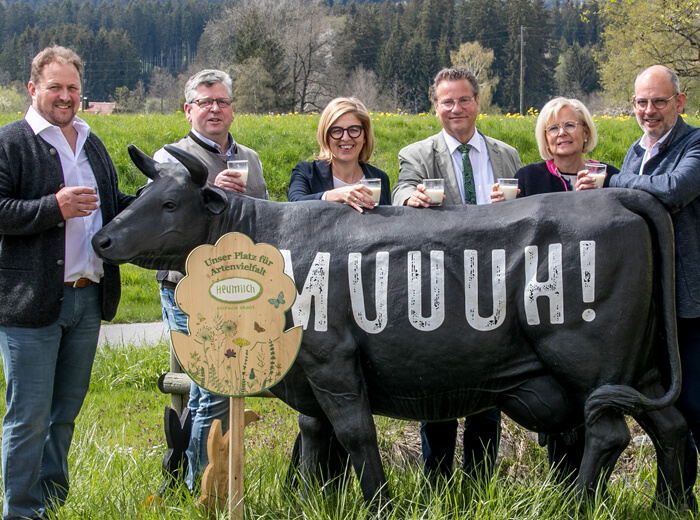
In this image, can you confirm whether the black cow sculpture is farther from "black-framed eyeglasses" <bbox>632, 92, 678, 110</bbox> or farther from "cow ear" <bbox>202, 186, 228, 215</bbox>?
"black-framed eyeglasses" <bbox>632, 92, 678, 110</bbox>

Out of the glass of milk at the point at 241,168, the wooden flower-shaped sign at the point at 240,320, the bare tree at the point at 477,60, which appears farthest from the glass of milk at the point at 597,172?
the bare tree at the point at 477,60

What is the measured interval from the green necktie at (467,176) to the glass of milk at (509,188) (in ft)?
1.81

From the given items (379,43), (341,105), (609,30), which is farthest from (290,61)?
(341,105)

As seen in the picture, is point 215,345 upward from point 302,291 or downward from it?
downward

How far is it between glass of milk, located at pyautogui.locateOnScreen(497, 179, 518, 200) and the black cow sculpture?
17 cm

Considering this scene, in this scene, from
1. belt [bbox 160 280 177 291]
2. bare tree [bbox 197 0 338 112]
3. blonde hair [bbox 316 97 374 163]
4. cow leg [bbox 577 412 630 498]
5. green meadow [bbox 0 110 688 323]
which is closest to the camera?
cow leg [bbox 577 412 630 498]

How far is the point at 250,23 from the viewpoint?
44.4m

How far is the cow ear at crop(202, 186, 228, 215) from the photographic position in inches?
135

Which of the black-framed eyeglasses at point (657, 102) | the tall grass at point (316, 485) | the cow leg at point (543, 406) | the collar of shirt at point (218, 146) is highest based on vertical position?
the black-framed eyeglasses at point (657, 102)

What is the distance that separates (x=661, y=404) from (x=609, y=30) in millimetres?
36303

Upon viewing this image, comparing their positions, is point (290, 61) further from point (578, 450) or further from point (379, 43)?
point (578, 450)

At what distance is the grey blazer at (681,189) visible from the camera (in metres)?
3.37

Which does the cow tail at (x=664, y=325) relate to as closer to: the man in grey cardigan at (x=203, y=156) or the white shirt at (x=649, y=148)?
the white shirt at (x=649, y=148)

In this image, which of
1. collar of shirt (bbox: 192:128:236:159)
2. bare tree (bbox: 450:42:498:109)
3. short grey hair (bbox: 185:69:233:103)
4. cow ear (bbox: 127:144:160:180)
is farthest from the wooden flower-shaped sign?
bare tree (bbox: 450:42:498:109)
